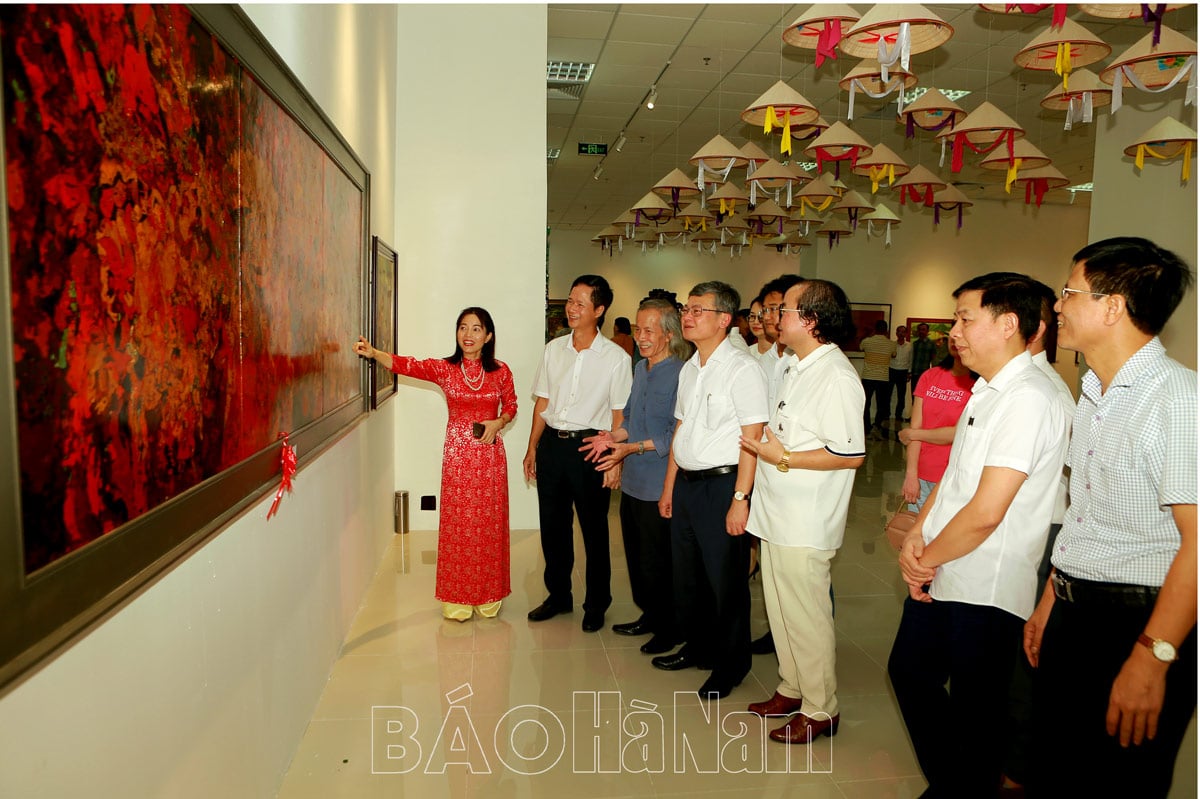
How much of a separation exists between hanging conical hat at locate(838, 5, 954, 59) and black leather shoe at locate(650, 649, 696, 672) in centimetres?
306

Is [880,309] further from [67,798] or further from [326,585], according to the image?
[67,798]

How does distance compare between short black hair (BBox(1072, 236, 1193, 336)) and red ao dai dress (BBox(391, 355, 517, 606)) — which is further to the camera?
red ao dai dress (BBox(391, 355, 517, 606))

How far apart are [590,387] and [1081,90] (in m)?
3.46

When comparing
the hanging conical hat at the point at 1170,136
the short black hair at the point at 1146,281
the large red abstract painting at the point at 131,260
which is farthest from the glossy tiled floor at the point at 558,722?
the hanging conical hat at the point at 1170,136

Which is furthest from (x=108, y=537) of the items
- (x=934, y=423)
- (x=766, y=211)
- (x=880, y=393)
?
(x=880, y=393)

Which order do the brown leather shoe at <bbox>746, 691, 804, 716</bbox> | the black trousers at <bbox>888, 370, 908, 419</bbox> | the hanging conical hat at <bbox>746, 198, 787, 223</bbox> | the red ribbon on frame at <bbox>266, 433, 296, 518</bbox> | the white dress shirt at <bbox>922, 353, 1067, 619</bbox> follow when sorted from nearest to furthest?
the white dress shirt at <bbox>922, 353, 1067, 619</bbox>
the red ribbon on frame at <bbox>266, 433, 296, 518</bbox>
the brown leather shoe at <bbox>746, 691, 804, 716</bbox>
the hanging conical hat at <bbox>746, 198, 787, 223</bbox>
the black trousers at <bbox>888, 370, 908, 419</bbox>

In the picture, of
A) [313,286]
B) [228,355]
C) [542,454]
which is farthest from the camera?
[542,454]

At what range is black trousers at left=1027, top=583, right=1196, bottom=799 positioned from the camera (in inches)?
72.4

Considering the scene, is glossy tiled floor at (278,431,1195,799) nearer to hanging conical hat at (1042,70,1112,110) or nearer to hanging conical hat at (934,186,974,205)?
hanging conical hat at (1042,70,1112,110)

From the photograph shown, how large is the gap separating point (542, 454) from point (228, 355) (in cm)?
A: 261

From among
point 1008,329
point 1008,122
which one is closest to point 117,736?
point 1008,329

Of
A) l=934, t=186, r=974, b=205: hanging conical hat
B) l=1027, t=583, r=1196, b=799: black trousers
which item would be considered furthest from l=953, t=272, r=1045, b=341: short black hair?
l=934, t=186, r=974, b=205: hanging conical hat

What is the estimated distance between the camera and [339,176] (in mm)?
3672

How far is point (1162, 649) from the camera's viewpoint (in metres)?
1.71
